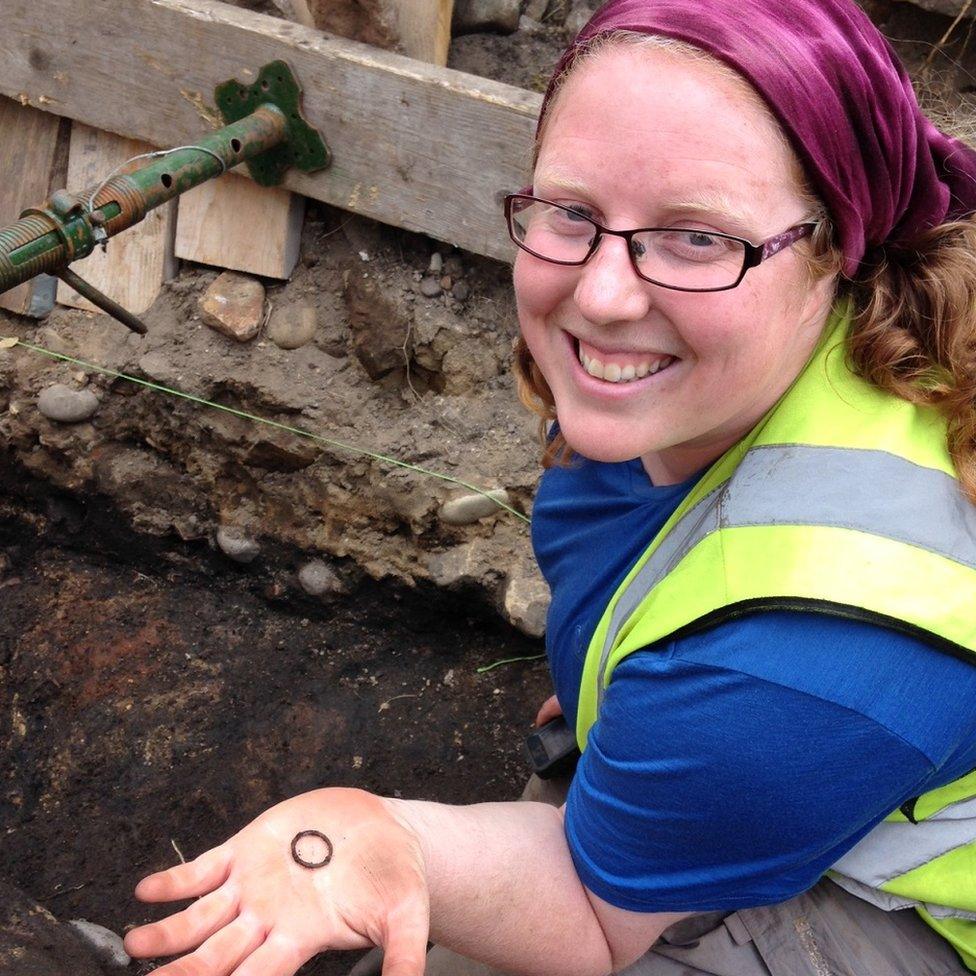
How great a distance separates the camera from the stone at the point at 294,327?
2943mm

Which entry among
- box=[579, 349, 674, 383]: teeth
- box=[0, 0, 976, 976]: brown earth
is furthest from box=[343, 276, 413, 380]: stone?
box=[579, 349, 674, 383]: teeth

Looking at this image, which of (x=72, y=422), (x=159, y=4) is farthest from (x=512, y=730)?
(x=159, y=4)

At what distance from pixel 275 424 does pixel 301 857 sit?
1.88 metres

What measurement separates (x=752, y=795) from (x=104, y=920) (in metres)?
1.89

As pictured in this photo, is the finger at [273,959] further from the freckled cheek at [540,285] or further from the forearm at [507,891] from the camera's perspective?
the freckled cheek at [540,285]

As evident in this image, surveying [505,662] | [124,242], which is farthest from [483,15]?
[505,662]

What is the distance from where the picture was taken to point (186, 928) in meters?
1.06

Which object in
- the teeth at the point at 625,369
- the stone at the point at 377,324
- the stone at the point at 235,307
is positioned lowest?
the stone at the point at 235,307

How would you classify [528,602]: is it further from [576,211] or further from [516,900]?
[576,211]

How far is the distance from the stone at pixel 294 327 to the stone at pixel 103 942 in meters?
1.55

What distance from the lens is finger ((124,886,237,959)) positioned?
1036 millimetres

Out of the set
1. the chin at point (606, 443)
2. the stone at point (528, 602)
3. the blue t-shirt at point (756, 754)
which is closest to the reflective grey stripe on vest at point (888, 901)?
the blue t-shirt at point (756, 754)

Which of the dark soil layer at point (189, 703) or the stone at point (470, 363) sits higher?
the stone at point (470, 363)

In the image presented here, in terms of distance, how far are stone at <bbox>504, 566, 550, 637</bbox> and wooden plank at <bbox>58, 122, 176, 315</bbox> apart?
1382 mm
